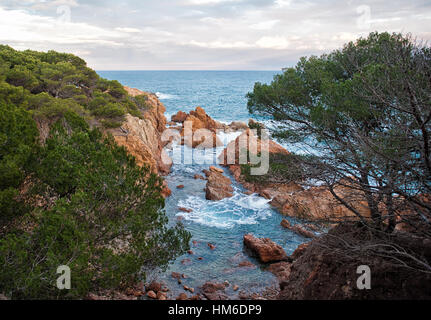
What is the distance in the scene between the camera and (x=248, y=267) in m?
11.6

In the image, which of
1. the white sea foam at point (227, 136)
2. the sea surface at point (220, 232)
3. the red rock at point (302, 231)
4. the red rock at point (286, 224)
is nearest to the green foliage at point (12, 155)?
the sea surface at point (220, 232)

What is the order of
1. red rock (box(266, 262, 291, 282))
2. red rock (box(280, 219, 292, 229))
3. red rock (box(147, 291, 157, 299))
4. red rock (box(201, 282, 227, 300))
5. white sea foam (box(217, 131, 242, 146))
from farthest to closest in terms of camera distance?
white sea foam (box(217, 131, 242, 146)), red rock (box(280, 219, 292, 229)), red rock (box(266, 262, 291, 282)), red rock (box(201, 282, 227, 300)), red rock (box(147, 291, 157, 299))

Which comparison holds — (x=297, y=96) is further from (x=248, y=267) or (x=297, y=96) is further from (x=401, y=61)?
(x=248, y=267)

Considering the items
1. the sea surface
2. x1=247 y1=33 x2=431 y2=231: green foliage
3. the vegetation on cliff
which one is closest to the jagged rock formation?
x1=247 y1=33 x2=431 y2=231: green foliage

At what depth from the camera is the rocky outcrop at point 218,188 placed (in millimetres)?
18375

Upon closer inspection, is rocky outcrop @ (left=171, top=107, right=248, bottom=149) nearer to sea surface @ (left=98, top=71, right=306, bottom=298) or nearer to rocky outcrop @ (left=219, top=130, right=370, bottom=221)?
rocky outcrop @ (left=219, top=130, right=370, bottom=221)

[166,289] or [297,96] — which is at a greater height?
[297,96]

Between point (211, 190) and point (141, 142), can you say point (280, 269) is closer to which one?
point (211, 190)

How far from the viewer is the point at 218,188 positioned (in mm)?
19094

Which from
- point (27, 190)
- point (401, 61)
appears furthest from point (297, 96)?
point (27, 190)

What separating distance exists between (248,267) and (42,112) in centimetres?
1125

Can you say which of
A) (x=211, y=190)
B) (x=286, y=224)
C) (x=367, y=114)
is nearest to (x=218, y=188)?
(x=211, y=190)

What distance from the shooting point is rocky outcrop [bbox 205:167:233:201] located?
18375 millimetres
